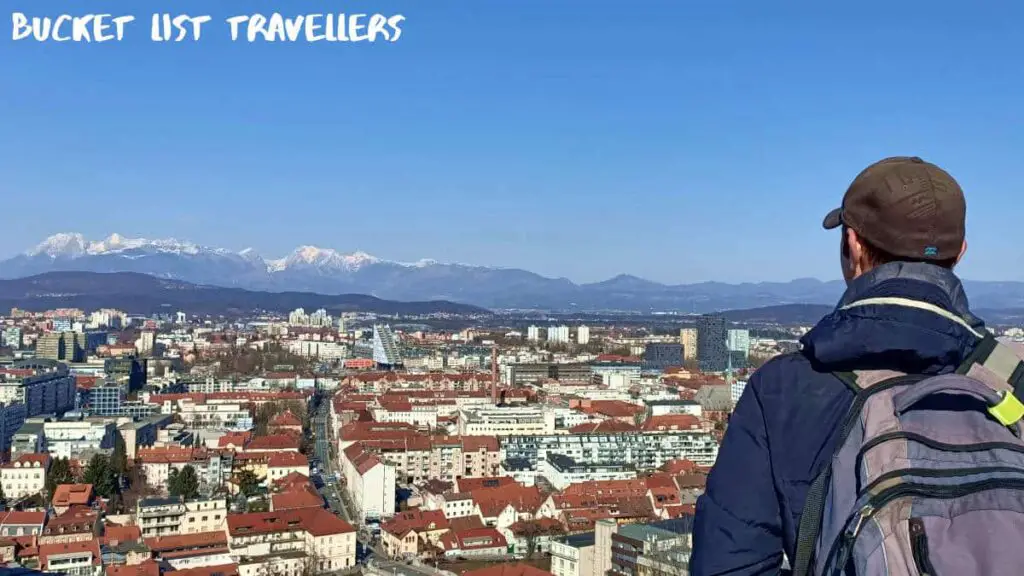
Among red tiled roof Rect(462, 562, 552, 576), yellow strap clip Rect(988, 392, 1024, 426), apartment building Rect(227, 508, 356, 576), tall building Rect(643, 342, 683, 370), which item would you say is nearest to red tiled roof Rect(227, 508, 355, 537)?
apartment building Rect(227, 508, 356, 576)

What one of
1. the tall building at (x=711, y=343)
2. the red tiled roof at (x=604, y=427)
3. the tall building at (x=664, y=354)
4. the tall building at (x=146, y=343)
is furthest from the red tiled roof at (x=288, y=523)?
the tall building at (x=146, y=343)

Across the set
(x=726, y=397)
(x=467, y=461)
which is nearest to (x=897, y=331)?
(x=467, y=461)

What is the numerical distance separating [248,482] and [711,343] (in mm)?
14545

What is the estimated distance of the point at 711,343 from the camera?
20844 mm

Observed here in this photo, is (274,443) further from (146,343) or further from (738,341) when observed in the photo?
(146,343)

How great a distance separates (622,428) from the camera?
10.1 m

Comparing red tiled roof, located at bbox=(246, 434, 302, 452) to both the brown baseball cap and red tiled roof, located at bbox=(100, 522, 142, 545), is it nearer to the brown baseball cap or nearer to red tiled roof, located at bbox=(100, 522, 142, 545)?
red tiled roof, located at bbox=(100, 522, 142, 545)

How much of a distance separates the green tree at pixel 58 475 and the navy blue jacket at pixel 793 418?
7.88 metres

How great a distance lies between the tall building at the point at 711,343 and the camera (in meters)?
19.7

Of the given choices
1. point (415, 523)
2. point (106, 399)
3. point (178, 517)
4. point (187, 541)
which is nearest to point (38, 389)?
point (106, 399)

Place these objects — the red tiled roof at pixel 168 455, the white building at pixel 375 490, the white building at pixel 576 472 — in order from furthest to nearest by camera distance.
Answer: the red tiled roof at pixel 168 455
the white building at pixel 576 472
the white building at pixel 375 490

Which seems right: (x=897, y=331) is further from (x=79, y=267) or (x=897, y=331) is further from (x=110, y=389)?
(x=79, y=267)

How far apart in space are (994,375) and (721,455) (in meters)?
0.10

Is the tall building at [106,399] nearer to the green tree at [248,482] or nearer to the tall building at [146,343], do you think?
the green tree at [248,482]
